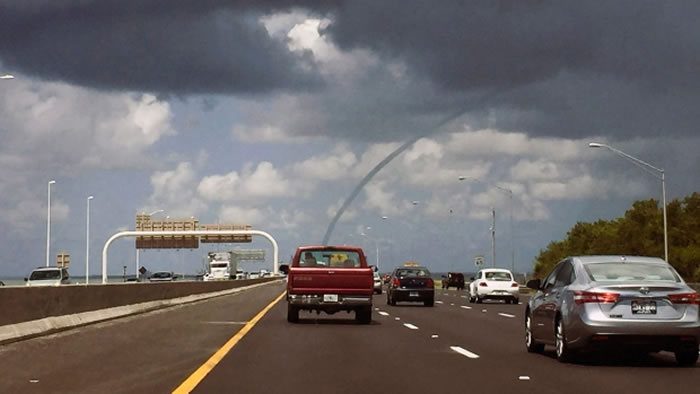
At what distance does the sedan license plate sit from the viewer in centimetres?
1548

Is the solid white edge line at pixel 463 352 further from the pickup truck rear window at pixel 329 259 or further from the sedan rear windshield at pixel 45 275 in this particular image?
the sedan rear windshield at pixel 45 275

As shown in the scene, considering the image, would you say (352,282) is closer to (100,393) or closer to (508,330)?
(508,330)

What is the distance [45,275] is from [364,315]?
3607 centimetres

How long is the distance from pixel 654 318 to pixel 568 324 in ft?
4.07

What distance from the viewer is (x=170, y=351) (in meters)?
18.3

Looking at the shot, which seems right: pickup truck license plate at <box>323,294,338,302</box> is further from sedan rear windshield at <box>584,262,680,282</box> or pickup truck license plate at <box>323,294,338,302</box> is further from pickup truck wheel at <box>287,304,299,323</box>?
sedan rear windshield at <box>584,262,680,282</box>

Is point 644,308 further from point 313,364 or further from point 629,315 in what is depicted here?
point 313,364

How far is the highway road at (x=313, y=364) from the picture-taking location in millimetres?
12891

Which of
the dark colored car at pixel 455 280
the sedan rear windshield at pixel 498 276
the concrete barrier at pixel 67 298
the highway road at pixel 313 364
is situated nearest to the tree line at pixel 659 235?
the dark colored car at pixel 455 280

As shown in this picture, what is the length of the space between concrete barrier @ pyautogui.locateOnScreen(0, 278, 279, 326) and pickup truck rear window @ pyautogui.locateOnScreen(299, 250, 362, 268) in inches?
208

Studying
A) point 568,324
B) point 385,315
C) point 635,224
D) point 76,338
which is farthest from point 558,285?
point 635,224

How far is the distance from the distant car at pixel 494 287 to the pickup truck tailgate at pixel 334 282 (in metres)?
20.8

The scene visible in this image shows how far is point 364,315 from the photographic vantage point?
28.8 meters

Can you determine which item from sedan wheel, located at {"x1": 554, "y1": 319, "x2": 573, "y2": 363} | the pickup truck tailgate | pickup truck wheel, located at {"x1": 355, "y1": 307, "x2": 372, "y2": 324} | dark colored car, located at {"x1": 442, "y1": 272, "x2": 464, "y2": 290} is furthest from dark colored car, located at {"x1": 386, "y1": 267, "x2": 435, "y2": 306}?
dark colored car, located at {"x1": 442, "y1": 272, "x2": 464, "y2": 290}
